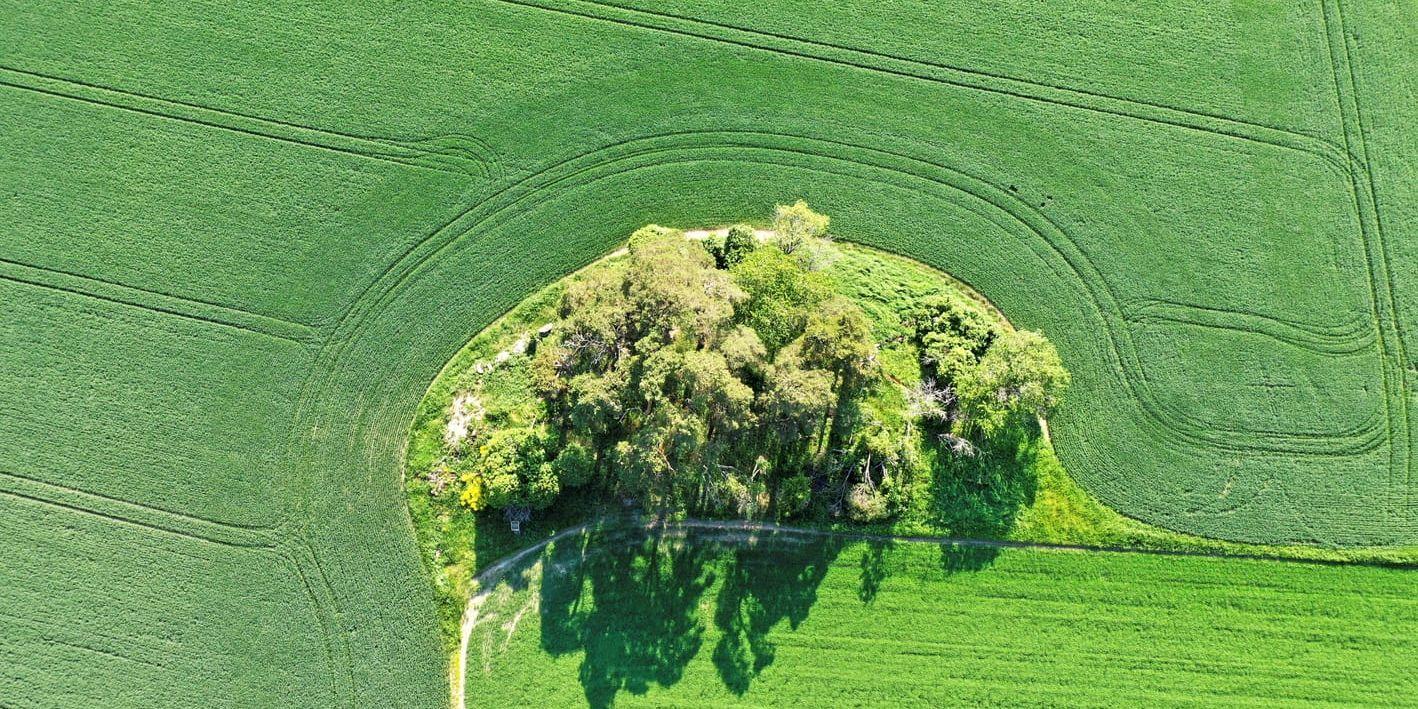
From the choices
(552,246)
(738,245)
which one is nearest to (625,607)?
(738,245)

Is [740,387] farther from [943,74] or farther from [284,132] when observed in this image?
[284,132]

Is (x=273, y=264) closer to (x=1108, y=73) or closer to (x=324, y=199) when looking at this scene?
(x=324, y=199)

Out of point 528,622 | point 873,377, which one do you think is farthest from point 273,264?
point 873,377

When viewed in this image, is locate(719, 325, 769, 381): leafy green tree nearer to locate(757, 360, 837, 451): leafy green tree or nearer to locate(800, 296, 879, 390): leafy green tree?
locate(757, 360, 837, 451): leafy green tree

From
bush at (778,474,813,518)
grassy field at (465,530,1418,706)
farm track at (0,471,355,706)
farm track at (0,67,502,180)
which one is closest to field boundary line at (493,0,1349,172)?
farm track at (0,67,502,180)

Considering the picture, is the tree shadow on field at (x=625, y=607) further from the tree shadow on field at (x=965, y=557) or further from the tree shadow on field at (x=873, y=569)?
the tree shadow on field at (x=965, y=557)

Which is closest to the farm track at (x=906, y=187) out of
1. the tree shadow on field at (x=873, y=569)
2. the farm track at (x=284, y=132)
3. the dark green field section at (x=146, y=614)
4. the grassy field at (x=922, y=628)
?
the farm track at (x=284, y=132)
